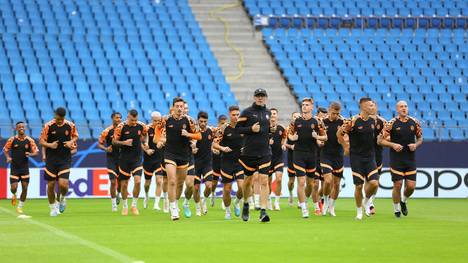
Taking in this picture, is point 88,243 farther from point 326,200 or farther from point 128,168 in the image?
point 326,200

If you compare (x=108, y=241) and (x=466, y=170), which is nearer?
(x=108, y=241)

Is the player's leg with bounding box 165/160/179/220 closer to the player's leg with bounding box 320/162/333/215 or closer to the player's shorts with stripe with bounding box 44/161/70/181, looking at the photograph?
the player's shorts with stripe with bounding box 44/161/70/181

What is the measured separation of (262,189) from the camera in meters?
19.5

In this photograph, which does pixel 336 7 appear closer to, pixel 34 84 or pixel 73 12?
pixel 73 12

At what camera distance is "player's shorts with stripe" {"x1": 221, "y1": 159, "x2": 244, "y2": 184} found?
21188 millimetres

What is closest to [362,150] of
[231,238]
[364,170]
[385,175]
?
[364,170]

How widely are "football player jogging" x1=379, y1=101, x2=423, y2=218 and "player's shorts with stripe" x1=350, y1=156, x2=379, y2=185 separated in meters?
0.84

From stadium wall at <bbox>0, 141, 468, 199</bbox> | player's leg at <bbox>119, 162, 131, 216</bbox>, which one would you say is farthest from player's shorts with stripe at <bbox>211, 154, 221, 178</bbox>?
stadium wall at <bbox>0, 141, 468, 199</bbox>

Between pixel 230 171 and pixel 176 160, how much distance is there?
5.42ft

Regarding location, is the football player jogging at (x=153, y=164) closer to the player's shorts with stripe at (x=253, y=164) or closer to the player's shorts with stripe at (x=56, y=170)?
the player's shorts with stripe at (x=56, y=170)

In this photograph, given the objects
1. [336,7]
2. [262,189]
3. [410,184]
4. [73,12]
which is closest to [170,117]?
[262,189]

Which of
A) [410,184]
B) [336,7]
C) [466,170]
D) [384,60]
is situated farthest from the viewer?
[336,7]

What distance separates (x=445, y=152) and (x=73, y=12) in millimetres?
17935

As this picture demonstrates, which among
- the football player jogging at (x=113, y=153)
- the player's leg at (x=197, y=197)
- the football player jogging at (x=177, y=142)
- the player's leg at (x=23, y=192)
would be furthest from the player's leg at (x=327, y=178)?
the player's leg at (x=23, y=192)
